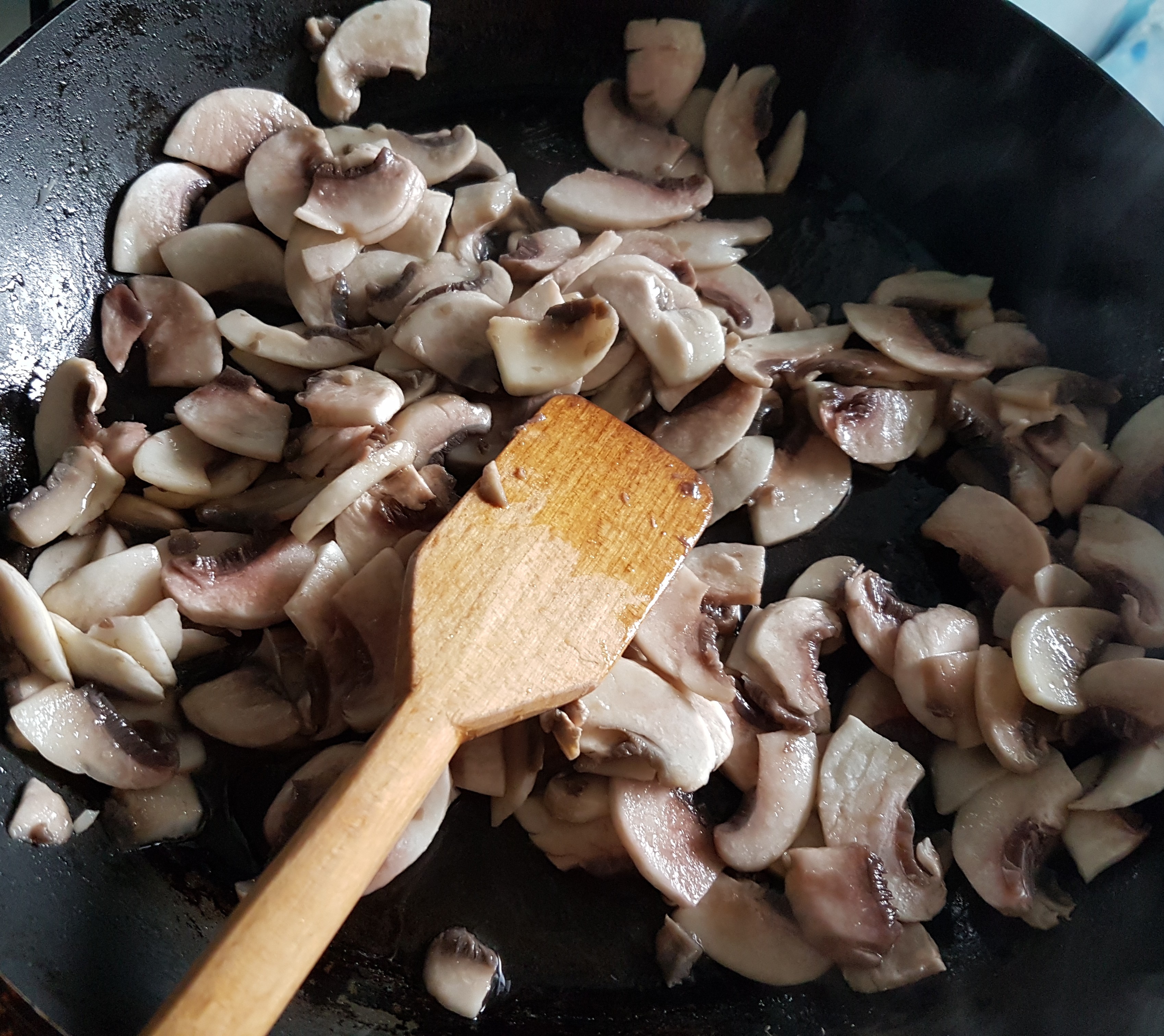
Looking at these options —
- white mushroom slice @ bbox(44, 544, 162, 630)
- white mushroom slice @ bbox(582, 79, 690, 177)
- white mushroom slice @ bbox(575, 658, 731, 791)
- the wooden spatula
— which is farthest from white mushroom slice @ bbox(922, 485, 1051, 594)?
white mushroom slice @ bbox(44, 544, 162, 630)

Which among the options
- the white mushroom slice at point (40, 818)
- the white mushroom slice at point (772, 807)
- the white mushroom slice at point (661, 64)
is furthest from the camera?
the white mushroom slice at point (661, 64)

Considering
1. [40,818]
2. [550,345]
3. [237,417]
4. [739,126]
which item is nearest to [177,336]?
[237,417]

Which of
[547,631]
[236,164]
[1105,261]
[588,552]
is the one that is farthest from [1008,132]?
[236,164]

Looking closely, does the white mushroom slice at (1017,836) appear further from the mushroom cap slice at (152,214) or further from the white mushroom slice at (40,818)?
the mushroom cap slice at (152,214)

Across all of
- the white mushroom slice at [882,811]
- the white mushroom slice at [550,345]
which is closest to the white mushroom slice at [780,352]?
the white mushroom slice at [550,345]

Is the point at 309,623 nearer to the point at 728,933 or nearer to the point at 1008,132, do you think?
the point at 728,933

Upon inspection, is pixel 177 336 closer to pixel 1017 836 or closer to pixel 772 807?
pixel 772 807
